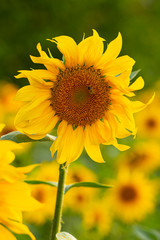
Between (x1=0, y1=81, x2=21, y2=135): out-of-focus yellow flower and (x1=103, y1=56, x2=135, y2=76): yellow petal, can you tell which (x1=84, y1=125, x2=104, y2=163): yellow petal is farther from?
(x1=0, y1=81, x2=21, y2=135): out-of-focus yellow flower

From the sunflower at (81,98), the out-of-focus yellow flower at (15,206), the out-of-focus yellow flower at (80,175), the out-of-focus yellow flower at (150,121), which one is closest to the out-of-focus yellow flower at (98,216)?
the out-of-focus yellow flower at (80,175)

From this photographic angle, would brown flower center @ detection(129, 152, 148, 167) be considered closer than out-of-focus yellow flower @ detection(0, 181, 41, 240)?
No

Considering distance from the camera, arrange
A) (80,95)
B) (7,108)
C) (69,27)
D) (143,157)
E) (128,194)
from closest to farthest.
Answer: (80,95) → (128,194) → (143,157) → (7,108) → (69,27)

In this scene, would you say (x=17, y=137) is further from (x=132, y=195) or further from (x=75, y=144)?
(x=132, y=195)

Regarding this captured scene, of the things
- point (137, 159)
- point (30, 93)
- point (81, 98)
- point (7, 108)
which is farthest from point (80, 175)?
point (30, 93)

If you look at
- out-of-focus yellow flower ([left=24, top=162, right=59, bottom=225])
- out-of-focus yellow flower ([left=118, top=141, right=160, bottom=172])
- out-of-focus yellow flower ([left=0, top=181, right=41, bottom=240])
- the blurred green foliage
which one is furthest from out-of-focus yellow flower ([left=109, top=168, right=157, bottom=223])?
the blurred green foliage

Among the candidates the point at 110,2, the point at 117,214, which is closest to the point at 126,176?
the point at 117,214
